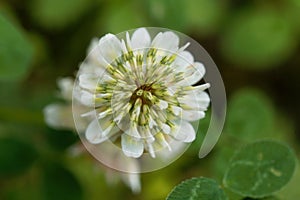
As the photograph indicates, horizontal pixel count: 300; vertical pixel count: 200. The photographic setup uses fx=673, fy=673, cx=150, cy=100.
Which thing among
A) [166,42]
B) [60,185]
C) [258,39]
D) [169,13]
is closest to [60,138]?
[60,185]

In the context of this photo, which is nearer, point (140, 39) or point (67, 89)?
point (140, 39)

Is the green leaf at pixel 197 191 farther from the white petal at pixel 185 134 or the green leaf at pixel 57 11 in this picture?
the green leaf at pixel 57 11

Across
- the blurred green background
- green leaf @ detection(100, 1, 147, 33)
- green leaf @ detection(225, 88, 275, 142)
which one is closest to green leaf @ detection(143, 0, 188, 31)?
the blurred green background

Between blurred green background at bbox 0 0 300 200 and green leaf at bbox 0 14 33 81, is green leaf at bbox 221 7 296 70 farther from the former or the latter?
green leaf at bbox 0 14 33 81

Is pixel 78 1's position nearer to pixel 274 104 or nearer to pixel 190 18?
pixel 190 18

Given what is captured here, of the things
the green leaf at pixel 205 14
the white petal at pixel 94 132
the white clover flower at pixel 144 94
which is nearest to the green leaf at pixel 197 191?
the white clover flower at pixel 144 94

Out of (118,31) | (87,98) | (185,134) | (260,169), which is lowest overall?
(260,169)

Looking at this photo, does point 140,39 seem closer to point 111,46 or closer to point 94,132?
point 111,46
